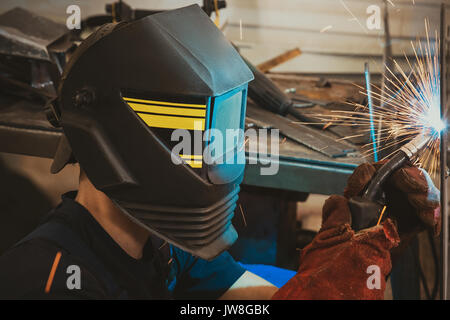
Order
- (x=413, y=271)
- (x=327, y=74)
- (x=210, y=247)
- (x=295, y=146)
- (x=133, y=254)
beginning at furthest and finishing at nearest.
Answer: (x=327, y=74) → (x=413, y=271) → (x=295, y=146) → (x=133, y=254) → (x=210, y=247)

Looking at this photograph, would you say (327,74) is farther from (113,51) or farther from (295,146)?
(113,51)

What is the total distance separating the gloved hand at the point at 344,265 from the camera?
1.06 m

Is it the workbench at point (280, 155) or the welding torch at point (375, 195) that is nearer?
the welding torch at point (375, 195)

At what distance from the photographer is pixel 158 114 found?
1.06 m

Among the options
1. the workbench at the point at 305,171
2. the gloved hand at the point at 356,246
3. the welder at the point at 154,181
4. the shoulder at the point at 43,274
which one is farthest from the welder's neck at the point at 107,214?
the workbench at the point at 305,171

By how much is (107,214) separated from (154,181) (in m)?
0.22

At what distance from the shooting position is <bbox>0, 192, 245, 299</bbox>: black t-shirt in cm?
102

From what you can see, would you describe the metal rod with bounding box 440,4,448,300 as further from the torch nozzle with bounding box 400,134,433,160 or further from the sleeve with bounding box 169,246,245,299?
the sleeve with bounding box 169,246,245,299

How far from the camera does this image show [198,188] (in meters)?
1.10

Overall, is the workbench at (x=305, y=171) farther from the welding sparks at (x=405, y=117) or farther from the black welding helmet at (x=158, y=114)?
the black welding helmet at (x=158, y=114)

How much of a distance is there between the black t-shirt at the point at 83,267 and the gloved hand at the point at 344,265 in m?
0.37

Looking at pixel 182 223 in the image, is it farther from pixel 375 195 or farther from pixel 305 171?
pixel 305 171
